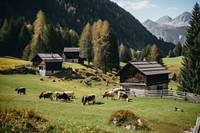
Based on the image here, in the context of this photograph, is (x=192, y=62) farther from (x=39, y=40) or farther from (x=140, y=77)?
(x=39, y=40)

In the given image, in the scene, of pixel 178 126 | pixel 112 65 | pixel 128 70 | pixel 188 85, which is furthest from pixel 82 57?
pixel 178 126

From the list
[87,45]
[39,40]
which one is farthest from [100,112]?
[87,45]

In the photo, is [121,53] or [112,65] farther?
[121,53]

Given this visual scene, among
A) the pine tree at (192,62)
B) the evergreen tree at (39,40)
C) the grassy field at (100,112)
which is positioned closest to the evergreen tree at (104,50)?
the evergreen tree at (39,40)

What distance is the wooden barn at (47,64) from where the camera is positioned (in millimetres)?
70062

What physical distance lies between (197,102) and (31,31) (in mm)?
83641

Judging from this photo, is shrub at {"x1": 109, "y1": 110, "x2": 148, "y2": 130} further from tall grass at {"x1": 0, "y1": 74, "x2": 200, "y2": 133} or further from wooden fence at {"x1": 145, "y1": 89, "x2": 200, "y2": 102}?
wooden fence at {"x1": 145, "y1": 89, "x2": 200, "y2": 102}

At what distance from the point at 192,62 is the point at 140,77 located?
389 inches

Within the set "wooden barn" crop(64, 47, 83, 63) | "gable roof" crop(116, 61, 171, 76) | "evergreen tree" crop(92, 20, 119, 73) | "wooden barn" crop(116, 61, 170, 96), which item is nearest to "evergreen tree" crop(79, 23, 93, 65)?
"wooden barn" crop(64, 47, 83, 63)

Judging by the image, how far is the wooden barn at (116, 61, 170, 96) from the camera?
49.9 metres

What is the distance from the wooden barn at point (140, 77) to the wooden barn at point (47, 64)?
25069 mm

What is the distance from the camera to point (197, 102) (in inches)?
1596

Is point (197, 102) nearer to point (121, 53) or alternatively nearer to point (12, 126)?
point (12, 126)

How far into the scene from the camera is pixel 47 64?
70.4 meters
